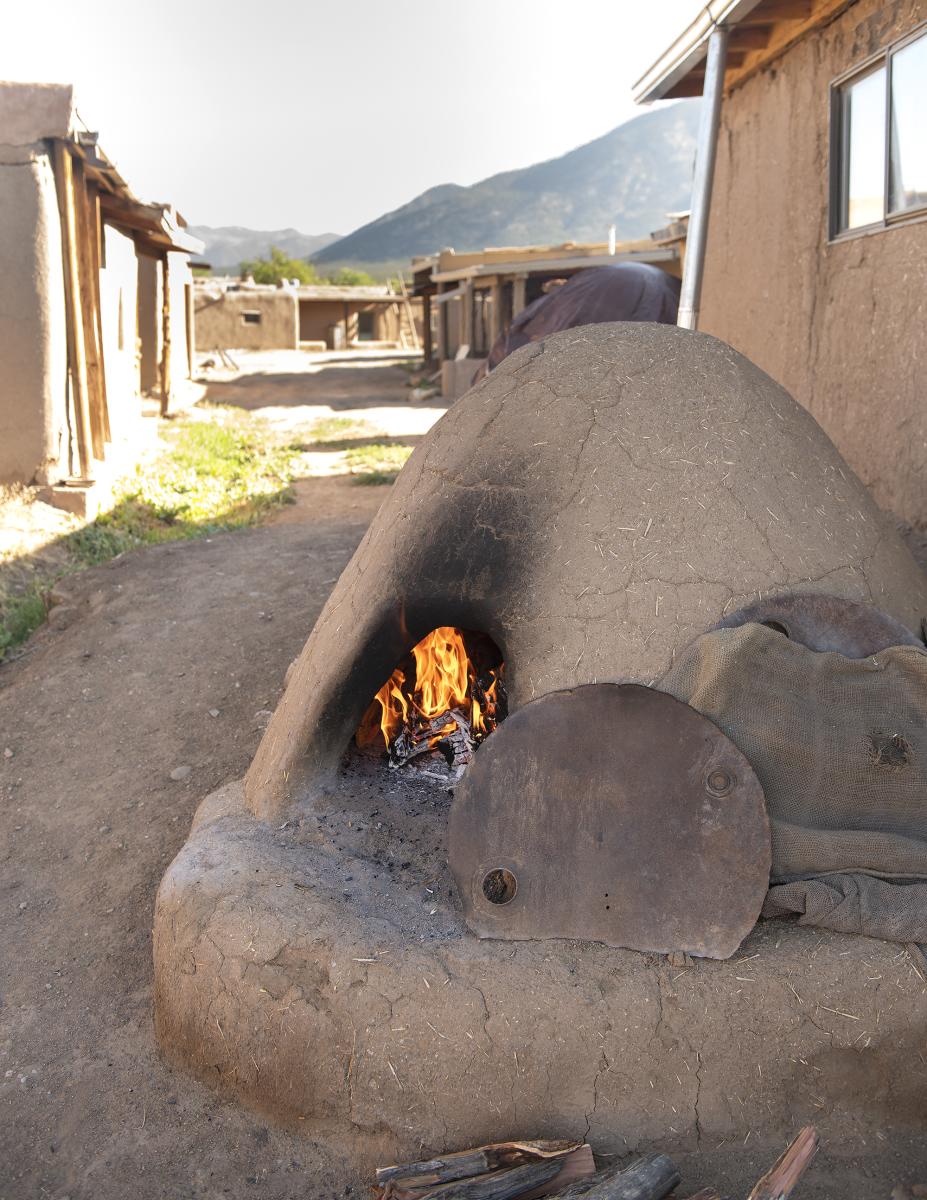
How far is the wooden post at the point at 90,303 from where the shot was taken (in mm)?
8199

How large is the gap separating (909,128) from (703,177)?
A: 4.97ft

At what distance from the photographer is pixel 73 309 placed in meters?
8.20

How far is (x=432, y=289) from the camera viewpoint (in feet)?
79.9

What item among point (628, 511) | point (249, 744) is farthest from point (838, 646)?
point (249, 744)

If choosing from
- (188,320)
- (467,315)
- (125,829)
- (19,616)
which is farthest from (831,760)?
(188,320)

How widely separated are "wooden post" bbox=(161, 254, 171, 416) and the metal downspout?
10.4 m

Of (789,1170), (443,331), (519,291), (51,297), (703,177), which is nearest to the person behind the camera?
(789,1170)

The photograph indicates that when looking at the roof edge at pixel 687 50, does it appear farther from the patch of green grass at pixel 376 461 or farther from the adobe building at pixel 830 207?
the patch of green grass at pixel 376 461

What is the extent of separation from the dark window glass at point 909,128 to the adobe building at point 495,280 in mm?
9126

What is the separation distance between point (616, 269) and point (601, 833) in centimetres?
736

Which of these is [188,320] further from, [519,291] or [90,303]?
[90,303]

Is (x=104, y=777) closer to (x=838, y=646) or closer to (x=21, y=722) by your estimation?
(x=21, y=722)

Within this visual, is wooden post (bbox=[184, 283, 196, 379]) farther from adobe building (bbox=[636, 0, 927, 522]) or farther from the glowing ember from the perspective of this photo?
the glowing ember

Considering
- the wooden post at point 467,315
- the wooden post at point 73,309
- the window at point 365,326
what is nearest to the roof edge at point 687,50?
the wooden post at point 73,309
